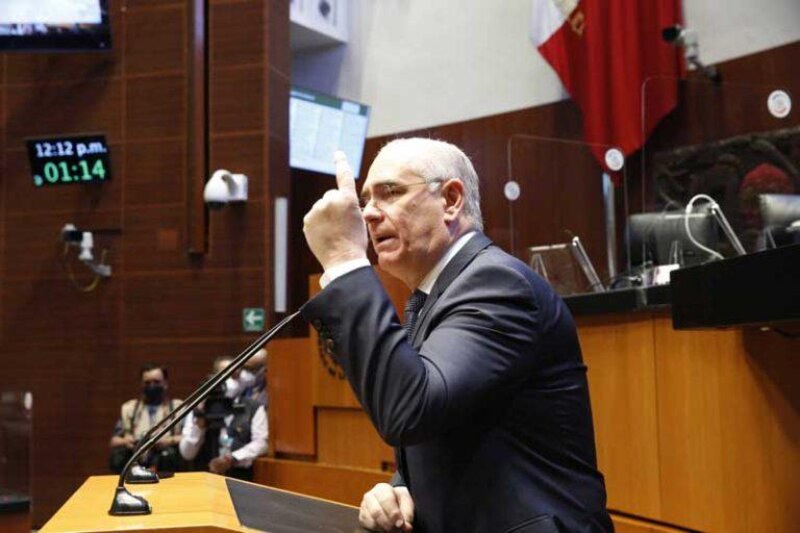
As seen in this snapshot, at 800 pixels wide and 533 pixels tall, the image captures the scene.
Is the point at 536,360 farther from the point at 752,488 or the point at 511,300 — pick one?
the point at 752,488

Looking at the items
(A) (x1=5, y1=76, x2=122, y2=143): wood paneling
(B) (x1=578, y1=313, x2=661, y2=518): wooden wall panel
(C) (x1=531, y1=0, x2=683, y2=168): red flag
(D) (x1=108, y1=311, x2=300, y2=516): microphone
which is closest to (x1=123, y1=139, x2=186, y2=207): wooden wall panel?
(A) (x1=5, y1=76, x2=122, y2=143): wood paneling

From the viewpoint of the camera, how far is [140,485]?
73.7 inches

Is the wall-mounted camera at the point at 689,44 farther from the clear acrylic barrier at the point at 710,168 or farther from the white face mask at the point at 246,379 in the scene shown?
the white face mask at the point at 246,379

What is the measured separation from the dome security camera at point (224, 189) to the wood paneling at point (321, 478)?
8.67ft

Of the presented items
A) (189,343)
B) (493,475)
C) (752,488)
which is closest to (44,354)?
(189,343)

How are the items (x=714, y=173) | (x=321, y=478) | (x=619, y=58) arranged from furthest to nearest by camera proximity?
(x=619, y=58), (x=714, y=173), (x=321, y=478)

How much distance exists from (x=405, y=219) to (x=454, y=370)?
0.37 meters

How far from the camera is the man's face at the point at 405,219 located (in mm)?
1780

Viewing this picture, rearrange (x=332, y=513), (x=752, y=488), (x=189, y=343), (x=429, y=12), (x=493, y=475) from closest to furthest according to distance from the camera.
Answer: (x=493, y=475)
(x=332, y=513)
(x=752, y=488)
(x=189, y=343)
(x=429, y=12)

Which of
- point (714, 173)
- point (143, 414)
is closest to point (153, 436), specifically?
point (714, 173)

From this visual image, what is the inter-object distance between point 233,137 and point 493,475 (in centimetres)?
751

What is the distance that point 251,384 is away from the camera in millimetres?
6980

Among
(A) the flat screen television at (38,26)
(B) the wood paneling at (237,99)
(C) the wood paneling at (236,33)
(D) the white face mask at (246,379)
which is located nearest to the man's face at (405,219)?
(D) the white face mask at (246,379)

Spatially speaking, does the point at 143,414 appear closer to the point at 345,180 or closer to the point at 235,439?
the point at 235,439
